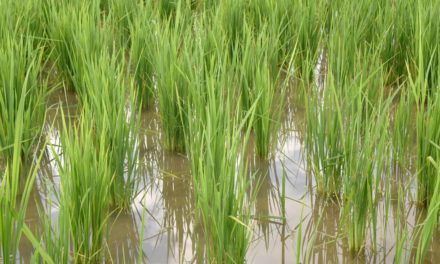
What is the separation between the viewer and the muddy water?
76.7 inches

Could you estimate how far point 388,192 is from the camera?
1.95m

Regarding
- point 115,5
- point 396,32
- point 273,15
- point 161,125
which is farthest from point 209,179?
point 115,5

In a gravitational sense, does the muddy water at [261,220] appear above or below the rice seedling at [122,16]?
below

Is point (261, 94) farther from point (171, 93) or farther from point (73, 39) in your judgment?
point (73, 39)

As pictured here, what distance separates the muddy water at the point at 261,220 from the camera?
1.95 metres

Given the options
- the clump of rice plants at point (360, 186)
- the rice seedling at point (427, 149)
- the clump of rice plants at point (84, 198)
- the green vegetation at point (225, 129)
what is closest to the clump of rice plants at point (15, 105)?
the green vegetation at point (225, 129)

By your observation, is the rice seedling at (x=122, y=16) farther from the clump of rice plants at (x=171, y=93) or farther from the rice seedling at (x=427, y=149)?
the rice seedling at (x=427, y=149)

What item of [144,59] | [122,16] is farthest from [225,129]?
[122,16]

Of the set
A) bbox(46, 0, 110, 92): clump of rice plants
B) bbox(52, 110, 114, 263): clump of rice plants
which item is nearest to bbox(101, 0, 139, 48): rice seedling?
bbox(46, 0, 110, 92): clump of rice plants

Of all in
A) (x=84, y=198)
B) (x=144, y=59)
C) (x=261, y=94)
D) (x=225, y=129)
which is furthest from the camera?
(x=144, y=59)

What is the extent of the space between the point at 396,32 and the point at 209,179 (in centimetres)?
180

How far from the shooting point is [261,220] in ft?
6.98

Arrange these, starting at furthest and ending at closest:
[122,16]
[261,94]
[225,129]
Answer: [122,16] < [261,94] < [225,129]

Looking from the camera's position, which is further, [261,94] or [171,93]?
[171,93]
